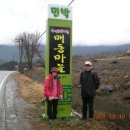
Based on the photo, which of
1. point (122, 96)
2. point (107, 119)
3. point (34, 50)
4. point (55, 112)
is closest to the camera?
point (55, 112)

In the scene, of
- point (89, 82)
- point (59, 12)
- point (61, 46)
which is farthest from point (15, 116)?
point (59, 12)

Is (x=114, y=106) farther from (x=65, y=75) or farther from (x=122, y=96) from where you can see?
(x=65, y=75)

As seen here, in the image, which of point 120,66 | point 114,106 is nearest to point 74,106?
point 114,106

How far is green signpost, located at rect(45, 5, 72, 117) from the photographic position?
1224 centimetres

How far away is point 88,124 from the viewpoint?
1125 centimetres

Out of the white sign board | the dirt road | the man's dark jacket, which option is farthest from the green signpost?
the dirt road

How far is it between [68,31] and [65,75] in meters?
1.54

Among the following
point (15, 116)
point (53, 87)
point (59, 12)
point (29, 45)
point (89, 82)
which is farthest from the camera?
point (29, 45)

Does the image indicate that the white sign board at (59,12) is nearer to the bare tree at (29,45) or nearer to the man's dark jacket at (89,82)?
the man's dark jacket at (89,82)

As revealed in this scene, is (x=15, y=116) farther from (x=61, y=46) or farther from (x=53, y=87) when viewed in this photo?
(x=61, y=46)

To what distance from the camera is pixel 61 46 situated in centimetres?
1238

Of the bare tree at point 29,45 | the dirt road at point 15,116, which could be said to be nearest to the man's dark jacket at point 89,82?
the dirt road at point 15,116

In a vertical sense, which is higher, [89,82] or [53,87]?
[89,82]

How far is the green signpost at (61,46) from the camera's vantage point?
12242 mm
